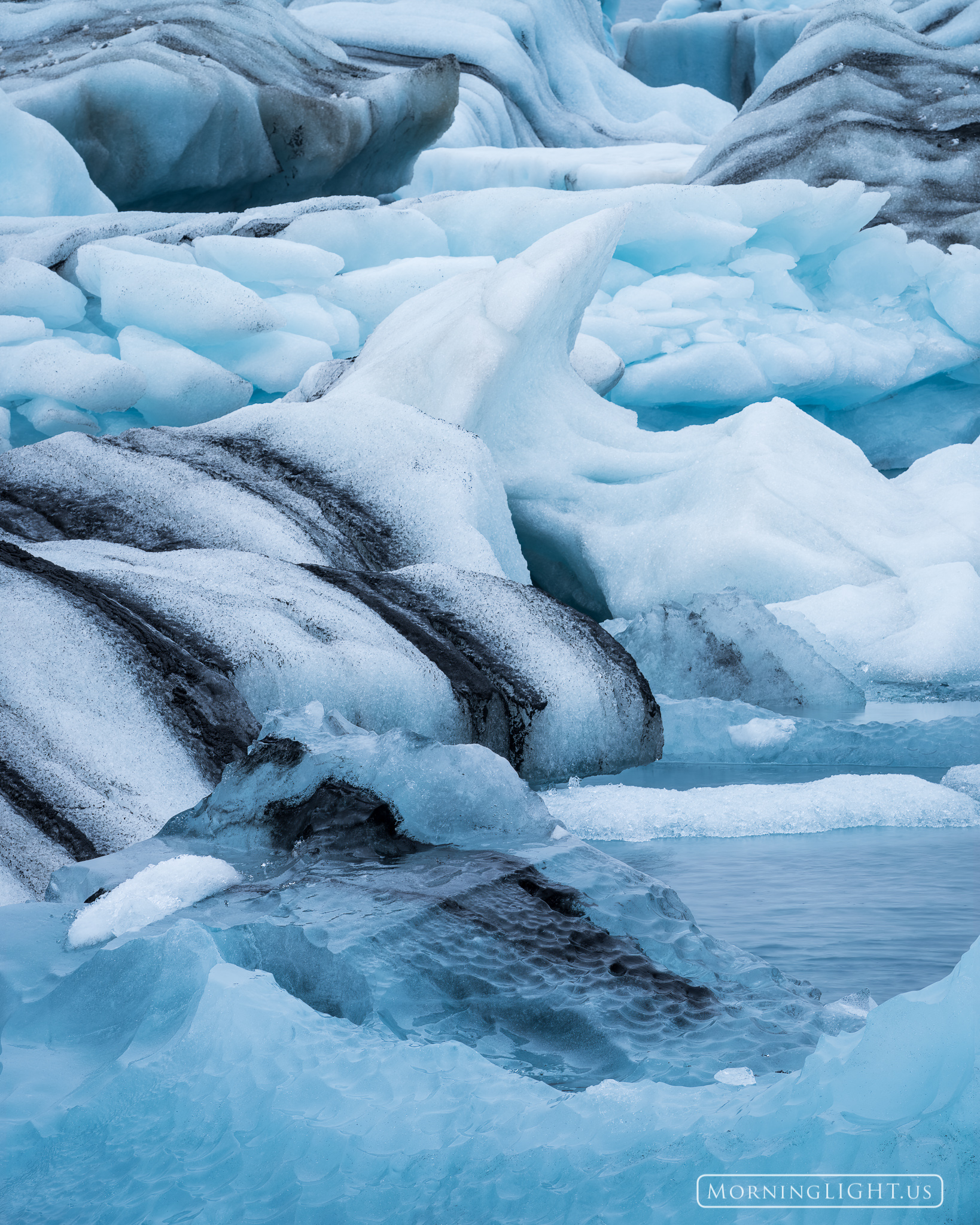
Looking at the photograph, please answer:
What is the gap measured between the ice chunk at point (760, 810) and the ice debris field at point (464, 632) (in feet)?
0.05

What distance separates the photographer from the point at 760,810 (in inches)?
121

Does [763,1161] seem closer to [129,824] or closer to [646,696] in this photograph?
[129,824]

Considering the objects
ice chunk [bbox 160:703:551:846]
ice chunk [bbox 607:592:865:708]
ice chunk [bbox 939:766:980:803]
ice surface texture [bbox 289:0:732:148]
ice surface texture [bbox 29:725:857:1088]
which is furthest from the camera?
ice surface texture [bbox 289:0:732:148]

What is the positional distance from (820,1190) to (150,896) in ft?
3.22

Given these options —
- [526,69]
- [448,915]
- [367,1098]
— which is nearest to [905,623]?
[448,915]

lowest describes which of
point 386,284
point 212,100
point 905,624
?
point 905,624

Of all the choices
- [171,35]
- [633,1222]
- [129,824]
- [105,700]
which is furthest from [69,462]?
[171,35]

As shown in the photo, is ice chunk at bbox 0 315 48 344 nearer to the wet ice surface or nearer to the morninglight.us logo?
the wet ice surface

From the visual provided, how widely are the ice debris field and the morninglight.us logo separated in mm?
12

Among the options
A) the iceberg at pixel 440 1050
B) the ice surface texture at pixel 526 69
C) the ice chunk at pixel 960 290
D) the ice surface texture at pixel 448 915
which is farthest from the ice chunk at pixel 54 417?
the ice surface texture at pixel 526 69

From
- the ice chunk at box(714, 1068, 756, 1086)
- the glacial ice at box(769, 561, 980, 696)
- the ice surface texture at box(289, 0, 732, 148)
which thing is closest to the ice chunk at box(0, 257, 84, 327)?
the glacial ice at box(769, 561, 980, 696)

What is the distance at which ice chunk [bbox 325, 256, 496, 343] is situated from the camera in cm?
690

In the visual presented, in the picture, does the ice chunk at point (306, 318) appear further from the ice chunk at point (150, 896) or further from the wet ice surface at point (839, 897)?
the ice chunk at point (150, 896)

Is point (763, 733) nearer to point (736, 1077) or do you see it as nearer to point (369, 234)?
point (736, 1077)
